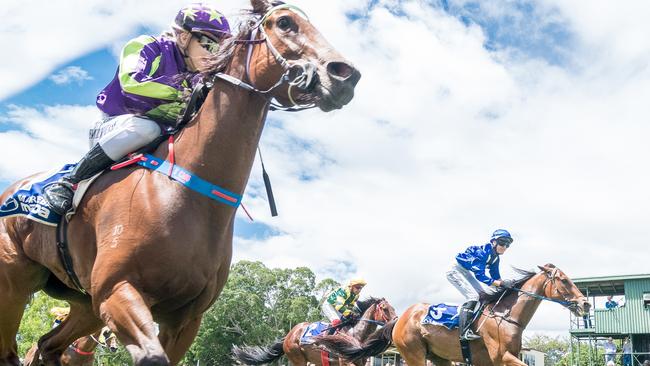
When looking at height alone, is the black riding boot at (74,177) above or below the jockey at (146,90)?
below

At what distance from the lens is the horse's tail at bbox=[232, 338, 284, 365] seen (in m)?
17.1

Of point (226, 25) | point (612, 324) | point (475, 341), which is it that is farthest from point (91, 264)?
point (612, 324)

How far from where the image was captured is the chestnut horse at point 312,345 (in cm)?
1404

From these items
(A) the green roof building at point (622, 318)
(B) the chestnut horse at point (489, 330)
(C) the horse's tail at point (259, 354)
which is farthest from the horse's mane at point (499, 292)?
(A) the green roof building at point (622, 318)

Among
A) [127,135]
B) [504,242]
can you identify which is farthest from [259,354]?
[127,135]

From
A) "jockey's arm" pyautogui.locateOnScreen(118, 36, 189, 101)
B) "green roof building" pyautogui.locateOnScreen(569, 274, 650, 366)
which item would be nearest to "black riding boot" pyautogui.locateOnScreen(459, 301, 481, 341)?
"jockey's arm" pyautogui.locateOnScreen(118, 36, 189, 101)

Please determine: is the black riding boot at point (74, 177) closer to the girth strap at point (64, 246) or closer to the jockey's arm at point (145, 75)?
the girth strap at point (64, 246)

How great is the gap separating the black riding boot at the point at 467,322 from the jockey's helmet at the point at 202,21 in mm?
9490

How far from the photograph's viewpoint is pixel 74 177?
156 inches

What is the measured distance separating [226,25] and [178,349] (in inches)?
92.4

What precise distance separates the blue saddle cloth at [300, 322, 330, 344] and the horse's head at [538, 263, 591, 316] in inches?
222

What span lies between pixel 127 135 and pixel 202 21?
106 centimetres

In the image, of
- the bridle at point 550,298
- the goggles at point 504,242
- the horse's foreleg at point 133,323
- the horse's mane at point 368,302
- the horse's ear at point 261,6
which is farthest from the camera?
the horse's mane at point 368,302

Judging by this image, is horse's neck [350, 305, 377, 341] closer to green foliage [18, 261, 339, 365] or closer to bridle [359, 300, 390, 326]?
bridle [359, 300, 390, 326]
